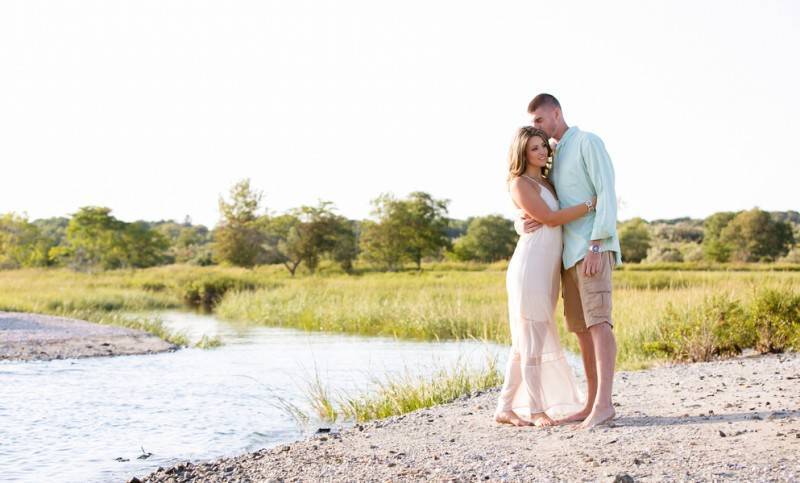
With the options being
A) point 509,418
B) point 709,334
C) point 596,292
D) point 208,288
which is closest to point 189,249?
point 208,288

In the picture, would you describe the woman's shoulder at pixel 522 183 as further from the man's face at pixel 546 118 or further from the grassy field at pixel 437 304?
the grassy field at pixel 437 304

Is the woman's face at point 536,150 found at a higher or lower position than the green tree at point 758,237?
lower

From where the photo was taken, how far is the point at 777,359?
9.48 m

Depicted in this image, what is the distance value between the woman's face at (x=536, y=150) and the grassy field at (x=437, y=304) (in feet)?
17.9

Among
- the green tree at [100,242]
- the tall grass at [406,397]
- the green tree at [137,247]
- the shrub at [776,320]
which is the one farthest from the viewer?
the green tree at [137,247]

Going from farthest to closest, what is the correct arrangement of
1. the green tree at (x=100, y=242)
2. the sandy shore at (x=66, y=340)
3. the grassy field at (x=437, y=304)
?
the green tree at (x=100, y=242)
the sandy shore at (x=66, y=340)
the grassy field at (x=437, y=304)

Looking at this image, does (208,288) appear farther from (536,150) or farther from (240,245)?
(536,150)

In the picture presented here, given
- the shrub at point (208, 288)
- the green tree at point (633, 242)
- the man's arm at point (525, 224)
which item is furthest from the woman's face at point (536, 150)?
the green tree at point (633, 242)

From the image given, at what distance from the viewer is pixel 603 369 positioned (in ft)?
18.8

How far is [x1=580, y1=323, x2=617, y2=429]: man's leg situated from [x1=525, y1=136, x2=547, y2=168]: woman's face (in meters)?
1.23

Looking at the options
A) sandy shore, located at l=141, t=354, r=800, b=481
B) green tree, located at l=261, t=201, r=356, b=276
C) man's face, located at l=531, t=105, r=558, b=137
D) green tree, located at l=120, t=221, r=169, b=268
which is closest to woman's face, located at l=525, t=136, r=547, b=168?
man's face, located at l=531, t=105, r=558, b=137

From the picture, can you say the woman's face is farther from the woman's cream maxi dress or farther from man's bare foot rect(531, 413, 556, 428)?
man's bare foot rect(531, 413, 556, 428)

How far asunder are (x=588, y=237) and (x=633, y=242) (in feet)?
157

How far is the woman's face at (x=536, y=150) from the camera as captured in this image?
226 inches
